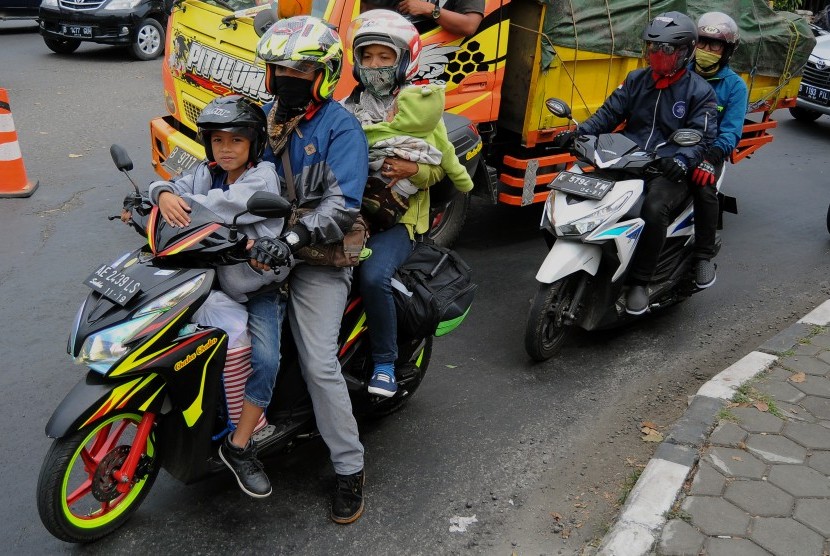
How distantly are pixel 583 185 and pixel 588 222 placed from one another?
0.30 meters

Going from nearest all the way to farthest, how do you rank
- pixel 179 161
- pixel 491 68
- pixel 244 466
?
1. pixel 244 466
2. pixel 179 161
3. pixel 491 68

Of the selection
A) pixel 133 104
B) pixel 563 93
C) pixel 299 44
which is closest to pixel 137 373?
pixel 299 44

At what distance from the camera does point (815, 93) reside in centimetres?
1140

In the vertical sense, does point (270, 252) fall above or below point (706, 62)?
below

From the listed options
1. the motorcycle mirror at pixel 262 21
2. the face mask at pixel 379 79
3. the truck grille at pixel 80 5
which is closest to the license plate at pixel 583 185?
the face mask at pixel 379 79

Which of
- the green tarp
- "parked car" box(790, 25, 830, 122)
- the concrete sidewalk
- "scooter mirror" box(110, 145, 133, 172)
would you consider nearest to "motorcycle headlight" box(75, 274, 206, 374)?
"scooter mirror" box(110, 145, 133, 172)

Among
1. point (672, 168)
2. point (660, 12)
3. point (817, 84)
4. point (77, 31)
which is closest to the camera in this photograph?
point (672, 168)

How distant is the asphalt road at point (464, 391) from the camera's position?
11.0ft

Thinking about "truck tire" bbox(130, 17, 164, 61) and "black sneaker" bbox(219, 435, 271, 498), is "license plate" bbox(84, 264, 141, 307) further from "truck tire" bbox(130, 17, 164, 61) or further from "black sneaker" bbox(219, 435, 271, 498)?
"truck tire" bbox(130, 17, 164, 61)

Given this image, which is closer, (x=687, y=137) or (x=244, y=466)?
(x=244, y=466)

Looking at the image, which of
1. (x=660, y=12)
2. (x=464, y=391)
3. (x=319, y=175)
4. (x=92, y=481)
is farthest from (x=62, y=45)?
(x=92, y=481)

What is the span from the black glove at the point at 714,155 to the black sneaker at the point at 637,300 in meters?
0.90

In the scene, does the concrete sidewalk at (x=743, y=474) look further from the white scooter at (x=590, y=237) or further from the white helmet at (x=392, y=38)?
the white helmet at (x=392, y=38)

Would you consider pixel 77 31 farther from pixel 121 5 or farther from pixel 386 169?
pixel 386 169
